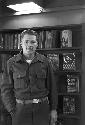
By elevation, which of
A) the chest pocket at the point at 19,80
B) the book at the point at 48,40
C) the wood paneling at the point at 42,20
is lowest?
the chest pocket at the point at 19,80

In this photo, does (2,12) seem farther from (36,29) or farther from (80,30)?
(80,30)

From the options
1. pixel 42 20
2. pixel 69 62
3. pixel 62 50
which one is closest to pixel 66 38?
pixel 62 50

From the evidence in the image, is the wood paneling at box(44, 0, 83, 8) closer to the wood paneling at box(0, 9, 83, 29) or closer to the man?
the wood paneling at box(0, 9, 83, 29)

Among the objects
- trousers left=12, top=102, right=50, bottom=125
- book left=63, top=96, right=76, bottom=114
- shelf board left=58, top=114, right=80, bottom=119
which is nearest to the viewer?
trousers left=12, top=102, right=50, bottom=125

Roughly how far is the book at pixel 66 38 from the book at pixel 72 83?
425 millimetres

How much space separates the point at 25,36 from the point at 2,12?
159cm

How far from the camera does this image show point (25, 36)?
8.61 ft

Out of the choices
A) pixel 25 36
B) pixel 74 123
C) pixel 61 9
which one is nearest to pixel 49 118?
Result: pixel 25 36

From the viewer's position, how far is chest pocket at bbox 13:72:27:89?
262cm

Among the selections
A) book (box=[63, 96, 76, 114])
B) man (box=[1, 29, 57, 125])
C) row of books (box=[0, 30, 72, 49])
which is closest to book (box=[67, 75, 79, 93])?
book (box=[63, 96, 76, 114])

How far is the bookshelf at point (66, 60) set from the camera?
3.50 m

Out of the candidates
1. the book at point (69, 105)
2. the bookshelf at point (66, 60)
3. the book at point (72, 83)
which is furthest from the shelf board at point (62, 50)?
the book at point (69, 105)

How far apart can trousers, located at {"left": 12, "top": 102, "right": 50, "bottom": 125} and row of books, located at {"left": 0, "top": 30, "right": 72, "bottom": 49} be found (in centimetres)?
116

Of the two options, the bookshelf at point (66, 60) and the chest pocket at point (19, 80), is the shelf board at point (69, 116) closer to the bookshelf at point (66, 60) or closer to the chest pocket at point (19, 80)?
the bookshelf at point (66, 60)
